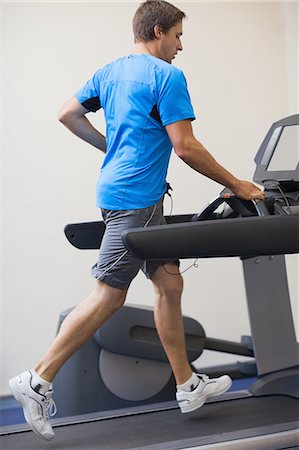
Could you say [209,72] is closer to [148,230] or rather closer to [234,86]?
[234,86]

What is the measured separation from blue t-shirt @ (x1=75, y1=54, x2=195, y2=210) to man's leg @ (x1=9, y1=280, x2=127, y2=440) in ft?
1.13

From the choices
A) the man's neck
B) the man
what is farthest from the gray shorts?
the man's neck

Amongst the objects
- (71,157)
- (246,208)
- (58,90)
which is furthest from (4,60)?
(246,208)

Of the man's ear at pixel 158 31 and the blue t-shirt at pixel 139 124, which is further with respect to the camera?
the man's ear at pixel 158 31

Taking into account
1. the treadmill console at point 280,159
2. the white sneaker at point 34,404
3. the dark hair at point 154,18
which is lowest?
the white sneaker at point 34,404

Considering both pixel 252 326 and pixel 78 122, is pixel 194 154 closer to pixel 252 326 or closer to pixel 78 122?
pixel 78 122

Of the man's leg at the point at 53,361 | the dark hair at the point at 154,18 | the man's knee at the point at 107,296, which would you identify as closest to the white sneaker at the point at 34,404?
the man's leg at the point at 53,361

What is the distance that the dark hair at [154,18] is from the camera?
95.9 inches

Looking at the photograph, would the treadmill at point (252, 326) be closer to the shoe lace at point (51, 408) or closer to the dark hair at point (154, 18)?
the shoe lace at point (51, 408)

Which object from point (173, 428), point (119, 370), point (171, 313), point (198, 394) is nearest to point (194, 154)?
point (171, 313)

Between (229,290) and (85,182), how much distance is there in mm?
1101

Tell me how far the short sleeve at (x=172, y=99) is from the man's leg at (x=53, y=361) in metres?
0.63

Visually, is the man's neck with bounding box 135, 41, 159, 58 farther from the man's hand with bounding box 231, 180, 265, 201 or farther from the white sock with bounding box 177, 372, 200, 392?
the white sock with bounding box 177, 372, 200, 392

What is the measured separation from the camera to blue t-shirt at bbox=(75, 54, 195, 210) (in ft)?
7.44
